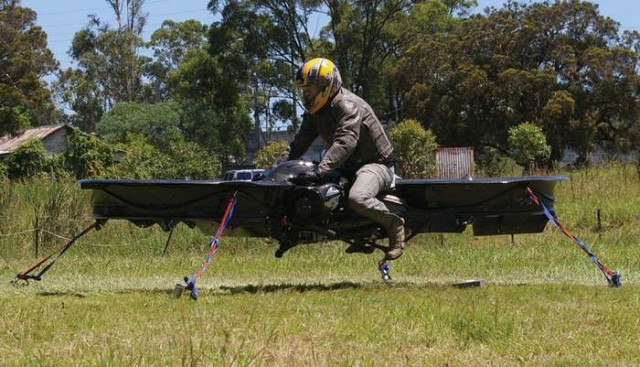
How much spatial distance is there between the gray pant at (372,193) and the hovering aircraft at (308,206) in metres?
0.26

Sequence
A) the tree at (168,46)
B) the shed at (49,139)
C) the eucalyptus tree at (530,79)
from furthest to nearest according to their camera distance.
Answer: the tree at (168,46) < the shed at (49,139) < the eucalyptus tree at (530,79)

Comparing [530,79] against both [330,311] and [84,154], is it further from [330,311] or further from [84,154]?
[330,311]

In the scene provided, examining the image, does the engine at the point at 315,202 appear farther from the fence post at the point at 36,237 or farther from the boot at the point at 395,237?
the fence post at the point at 36,237

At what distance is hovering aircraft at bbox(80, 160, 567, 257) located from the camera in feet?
26.1

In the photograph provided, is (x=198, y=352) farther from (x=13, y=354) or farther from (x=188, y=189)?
(x=188, y=189)

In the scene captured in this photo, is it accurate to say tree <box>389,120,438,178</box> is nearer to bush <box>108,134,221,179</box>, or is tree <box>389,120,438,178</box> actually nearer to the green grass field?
bush <box>108,134,221,179</box>

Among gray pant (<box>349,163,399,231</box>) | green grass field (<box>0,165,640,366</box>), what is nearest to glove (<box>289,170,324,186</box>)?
gray pant (<box>349,163,399,231</box>)

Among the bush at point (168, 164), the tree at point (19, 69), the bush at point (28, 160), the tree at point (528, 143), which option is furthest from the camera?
the tree at point (19, 69)

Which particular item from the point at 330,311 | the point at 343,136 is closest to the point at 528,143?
the point at 343,136

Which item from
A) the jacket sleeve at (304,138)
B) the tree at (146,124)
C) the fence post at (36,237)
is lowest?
the fence post at (36,237)

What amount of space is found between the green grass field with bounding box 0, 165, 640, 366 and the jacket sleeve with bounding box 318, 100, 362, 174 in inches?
46.2

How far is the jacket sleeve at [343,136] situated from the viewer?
25.7 feet

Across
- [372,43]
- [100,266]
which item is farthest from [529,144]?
[100,266]

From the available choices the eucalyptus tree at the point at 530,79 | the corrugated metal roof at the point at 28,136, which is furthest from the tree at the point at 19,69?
the eucalyptus tree at the point at 530,79
